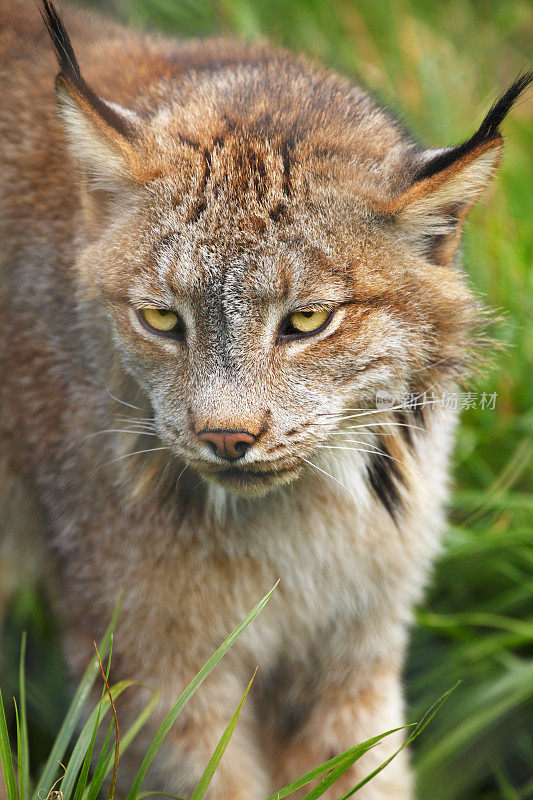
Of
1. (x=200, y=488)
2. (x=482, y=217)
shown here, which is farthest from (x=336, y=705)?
(x=482, y=217)

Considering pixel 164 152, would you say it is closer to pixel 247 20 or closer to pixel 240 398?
pixel 240 398

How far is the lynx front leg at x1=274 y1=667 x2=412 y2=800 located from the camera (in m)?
3.23

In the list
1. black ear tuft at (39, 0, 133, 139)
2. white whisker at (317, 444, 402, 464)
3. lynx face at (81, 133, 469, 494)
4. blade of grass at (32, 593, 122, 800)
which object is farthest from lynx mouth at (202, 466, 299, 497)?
black ear tuft at (39, 0, 133, 139)

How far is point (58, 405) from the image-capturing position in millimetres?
2922

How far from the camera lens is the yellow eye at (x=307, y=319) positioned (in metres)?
2.32

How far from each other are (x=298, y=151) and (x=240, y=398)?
670 millimetres

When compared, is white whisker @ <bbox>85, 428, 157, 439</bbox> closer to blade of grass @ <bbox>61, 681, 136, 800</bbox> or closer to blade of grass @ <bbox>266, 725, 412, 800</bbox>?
blade of grass @ <bbox>61, 681, 136, 800</bbox>

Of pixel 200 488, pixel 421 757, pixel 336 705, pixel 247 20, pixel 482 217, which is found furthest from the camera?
pixel 247 20

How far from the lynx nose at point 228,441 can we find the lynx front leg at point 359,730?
1.32 m

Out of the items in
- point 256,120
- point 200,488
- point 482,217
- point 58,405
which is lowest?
point 200,488

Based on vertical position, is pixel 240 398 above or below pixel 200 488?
above

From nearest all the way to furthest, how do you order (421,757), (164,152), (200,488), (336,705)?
1. (164,152)
2. (200,488)
3. (336,705)
4. (421,757)

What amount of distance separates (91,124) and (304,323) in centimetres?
76

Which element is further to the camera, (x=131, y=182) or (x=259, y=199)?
(x=131, y=182)
